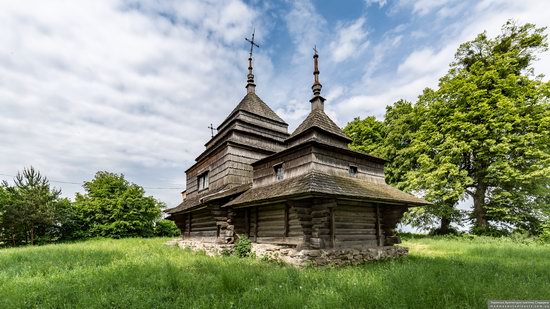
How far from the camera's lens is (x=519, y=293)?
5496 mm

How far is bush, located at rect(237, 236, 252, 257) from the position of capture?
476 inches

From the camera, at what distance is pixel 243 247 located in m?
12.2

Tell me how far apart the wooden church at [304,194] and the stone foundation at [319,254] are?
0.26 m

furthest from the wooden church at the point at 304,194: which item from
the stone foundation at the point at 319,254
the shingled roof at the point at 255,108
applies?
the shingled roof at the point at 255,108

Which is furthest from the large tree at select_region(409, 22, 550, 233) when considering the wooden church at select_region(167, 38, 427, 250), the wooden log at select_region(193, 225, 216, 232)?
the wooden log at select_region(193, 225, 216, 232)

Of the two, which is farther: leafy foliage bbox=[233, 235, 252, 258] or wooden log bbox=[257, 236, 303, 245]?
leafy foliage bbox=[233, 235, 252, 258]

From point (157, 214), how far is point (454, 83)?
3096 centimetres

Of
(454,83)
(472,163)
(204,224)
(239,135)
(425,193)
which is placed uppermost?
(454,83)

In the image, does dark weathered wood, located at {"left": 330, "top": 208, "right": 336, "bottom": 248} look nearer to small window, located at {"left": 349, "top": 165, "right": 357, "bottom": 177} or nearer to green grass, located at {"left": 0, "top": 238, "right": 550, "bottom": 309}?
small window, located at {"left": 349, "top": 165, "right": 357, "bottom": 177}

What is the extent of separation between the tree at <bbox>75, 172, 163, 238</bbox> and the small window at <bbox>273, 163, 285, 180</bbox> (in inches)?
873

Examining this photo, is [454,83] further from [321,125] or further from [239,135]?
[239,135]

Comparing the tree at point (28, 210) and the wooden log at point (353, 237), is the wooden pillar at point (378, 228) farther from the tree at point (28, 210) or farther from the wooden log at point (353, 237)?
the tree at point (28, 210)

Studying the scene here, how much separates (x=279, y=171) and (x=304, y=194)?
3565mm

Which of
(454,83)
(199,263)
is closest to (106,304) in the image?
(199,263)
